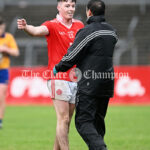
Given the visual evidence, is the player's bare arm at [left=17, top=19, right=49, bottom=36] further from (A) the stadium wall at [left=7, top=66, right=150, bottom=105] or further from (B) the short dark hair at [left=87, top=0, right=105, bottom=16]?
(A) the stadium wall at [left=7, top=66, right=150, bottom=105]

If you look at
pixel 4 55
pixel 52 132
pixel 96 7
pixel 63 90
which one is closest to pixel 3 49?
pixel 4 55

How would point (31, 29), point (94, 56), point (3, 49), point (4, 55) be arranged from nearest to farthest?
point (94, 56) < point (31, 29) < point (3, 49) < point (4, 55)

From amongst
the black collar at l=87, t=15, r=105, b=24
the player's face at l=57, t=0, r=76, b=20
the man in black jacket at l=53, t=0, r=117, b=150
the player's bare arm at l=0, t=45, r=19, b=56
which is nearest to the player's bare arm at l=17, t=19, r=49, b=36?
the player's face at l=57, t=0, r=76, b=20

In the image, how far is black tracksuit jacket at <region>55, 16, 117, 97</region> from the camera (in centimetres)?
575

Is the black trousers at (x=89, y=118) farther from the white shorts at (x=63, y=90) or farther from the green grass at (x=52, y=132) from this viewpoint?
the green grass at (x=52, y=132)

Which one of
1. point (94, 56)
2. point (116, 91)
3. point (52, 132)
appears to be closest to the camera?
point (94, 56)

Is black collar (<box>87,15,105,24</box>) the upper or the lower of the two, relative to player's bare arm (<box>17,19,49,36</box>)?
upper

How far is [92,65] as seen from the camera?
19.1ft

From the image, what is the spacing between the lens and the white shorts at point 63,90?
261 inches

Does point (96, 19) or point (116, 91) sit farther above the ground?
point (96, 19)

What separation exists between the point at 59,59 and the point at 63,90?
456mm

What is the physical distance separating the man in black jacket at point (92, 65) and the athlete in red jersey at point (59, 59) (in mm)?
670

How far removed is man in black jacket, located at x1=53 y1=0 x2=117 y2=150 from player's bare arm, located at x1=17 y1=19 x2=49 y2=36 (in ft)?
2.27

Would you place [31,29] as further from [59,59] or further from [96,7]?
[96,7]
